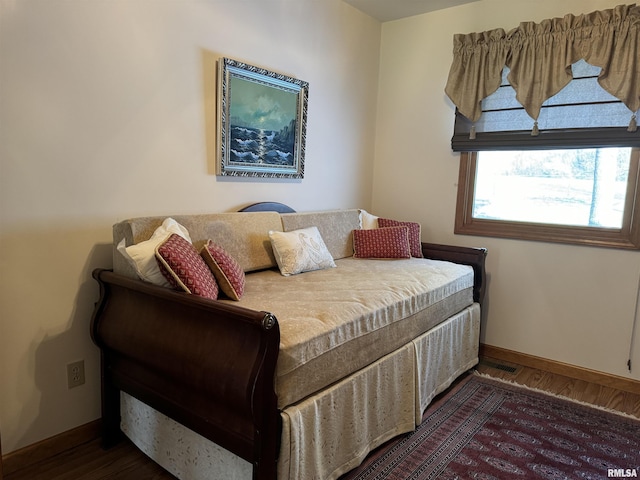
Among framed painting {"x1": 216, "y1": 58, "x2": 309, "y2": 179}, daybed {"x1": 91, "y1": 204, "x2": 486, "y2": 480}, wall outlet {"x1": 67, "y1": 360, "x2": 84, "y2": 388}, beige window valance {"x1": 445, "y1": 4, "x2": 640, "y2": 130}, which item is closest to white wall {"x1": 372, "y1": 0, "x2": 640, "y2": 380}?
beige window valance {"x1": 445, "y1": 4, "x2": 640, "y2": 130}

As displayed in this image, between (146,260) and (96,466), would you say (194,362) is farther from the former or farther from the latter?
(96,466)

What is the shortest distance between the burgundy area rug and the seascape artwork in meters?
1.80

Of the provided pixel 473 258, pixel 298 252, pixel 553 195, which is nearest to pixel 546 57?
pixel 553 195

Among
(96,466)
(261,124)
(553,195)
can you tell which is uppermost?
(261,124)

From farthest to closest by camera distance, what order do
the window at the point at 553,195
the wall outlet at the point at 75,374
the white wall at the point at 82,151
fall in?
the window at the point at 553,195
the wall outlet at the point at 75,374
the white wall at the point at 82,151

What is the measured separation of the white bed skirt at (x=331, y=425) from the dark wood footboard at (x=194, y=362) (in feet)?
0.25

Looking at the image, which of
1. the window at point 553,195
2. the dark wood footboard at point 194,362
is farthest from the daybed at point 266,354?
the window at point 553,195

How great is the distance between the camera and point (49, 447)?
6.35 ft

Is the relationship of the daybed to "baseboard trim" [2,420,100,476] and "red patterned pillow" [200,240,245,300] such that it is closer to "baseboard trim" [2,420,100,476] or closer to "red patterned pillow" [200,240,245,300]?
"red patterned pillow" [200,240,245,300]

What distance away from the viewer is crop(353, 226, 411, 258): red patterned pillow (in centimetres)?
313

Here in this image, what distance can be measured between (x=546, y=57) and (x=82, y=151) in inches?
113

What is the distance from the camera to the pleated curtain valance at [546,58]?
2631 millimetres

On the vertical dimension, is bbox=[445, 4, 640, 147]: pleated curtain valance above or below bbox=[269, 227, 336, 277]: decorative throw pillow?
above

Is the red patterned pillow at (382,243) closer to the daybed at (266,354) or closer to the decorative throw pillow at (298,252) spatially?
the daybed at (266,354)
